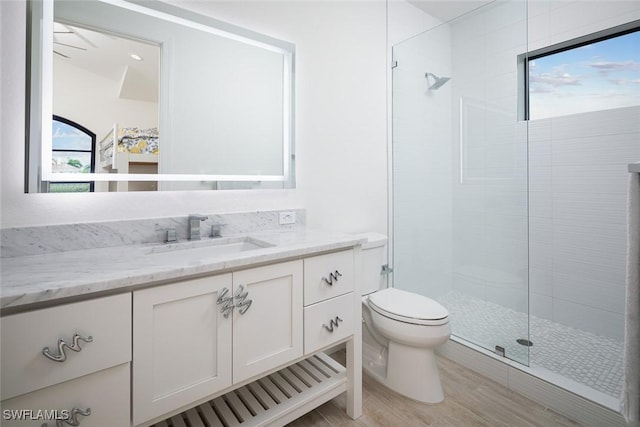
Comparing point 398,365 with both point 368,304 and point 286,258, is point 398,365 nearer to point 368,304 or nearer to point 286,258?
point 368,304

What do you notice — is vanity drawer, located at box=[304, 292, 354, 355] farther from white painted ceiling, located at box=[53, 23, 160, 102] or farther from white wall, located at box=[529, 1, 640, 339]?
white wall, located at box=[529, 1, 640, 339]

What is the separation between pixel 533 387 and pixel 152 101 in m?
2.33

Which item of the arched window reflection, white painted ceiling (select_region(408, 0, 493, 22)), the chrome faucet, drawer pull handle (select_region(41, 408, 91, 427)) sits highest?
white painted ceiling (select_region(408, 0, 493, 22))

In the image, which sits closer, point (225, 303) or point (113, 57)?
point (225, 303)

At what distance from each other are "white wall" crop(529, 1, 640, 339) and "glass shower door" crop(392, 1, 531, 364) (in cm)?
61

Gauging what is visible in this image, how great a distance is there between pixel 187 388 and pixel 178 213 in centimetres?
77

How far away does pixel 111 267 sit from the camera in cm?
96

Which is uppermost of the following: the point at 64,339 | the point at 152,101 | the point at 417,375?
the point at 152,101

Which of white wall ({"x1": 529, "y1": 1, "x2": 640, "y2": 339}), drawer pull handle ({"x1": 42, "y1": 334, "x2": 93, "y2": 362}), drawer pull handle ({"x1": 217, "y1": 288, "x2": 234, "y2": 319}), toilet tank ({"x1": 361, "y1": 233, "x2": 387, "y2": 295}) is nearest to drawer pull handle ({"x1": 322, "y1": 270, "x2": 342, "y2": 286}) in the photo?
drawer pull handle ({"x1": 217, "y1": 288, "x2": 234, "y2": 319})

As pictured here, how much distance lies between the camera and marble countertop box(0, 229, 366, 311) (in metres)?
0.77

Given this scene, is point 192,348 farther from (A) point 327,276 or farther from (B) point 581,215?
(B) point 581,215

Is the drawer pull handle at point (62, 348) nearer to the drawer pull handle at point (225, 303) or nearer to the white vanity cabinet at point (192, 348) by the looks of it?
the white vanity cabinet at point (192, 348)

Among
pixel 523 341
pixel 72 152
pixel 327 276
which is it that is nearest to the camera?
pixel 72 152

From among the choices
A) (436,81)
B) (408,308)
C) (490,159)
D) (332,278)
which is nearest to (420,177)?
(490,159)
